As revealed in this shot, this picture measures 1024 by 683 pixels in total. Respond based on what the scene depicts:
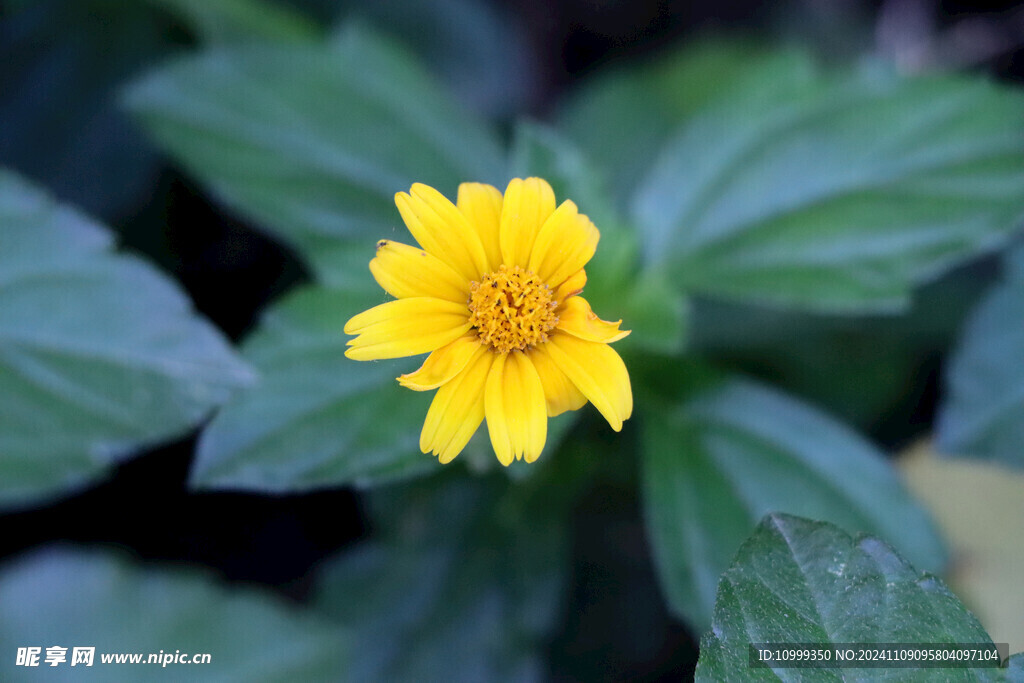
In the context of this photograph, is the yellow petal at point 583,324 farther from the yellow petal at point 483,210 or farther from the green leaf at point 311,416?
the green leaf at point 311,416

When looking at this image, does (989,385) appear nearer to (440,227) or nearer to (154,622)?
(440,227)

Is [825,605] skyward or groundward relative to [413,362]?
groundward

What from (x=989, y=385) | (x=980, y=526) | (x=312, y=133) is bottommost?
(x=980, y=526)

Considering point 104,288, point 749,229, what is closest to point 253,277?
point 104,288

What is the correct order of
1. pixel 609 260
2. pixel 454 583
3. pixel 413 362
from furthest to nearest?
1. pixel 454 583
2. pixel 609 260
3. pixel 413 362

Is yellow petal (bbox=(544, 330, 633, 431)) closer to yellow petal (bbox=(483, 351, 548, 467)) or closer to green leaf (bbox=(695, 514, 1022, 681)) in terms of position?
yellow petal (bbox=(483, 351, 548, 467))

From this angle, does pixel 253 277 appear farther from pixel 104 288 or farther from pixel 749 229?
pixel 749 229

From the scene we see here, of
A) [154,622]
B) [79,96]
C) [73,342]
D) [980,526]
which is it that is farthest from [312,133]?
[980,526]
